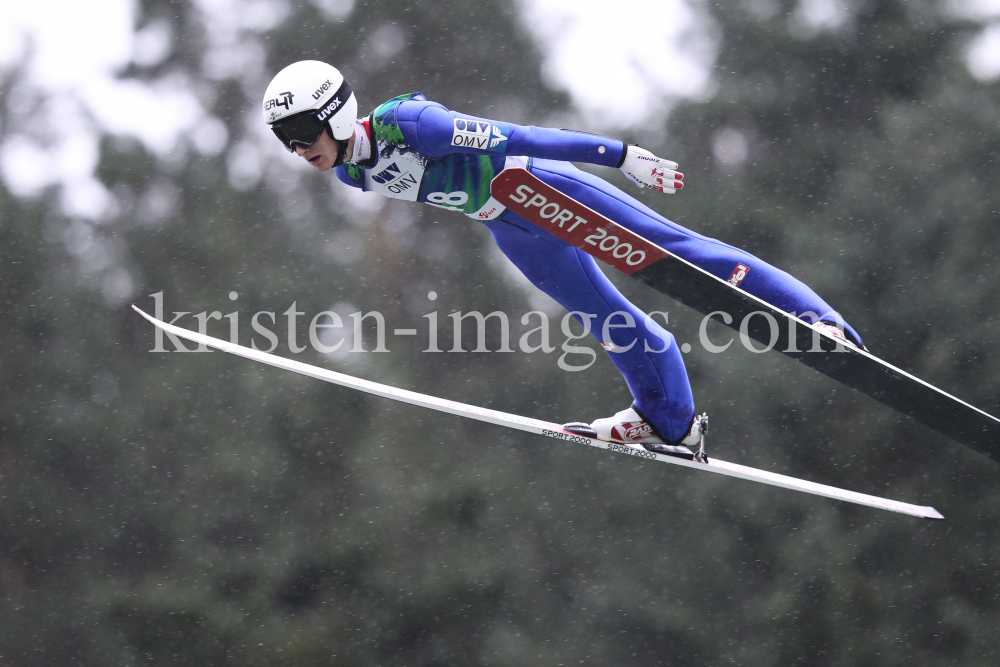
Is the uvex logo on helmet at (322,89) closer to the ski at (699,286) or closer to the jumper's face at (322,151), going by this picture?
the jumper's face at (322,151)

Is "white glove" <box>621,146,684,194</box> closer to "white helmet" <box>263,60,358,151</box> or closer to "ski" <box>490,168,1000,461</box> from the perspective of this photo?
"ski" <box>490,168,1000,461</box>

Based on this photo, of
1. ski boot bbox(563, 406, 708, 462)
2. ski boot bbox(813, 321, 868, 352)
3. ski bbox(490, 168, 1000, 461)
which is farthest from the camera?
ski boot bbox(563, 406, 708, 462)

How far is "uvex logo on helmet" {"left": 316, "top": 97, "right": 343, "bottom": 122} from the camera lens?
255 centimetres

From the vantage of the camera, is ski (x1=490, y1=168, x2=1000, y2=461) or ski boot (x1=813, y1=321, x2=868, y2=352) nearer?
ski (x1=490, y1=168, x2=1000, y2=461)

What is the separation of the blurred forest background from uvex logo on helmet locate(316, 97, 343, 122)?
4577 mm

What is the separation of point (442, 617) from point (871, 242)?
153 inches

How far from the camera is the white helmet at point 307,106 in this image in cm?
254

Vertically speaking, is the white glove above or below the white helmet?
above

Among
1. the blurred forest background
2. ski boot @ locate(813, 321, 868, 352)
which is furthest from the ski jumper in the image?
the blurred forest background

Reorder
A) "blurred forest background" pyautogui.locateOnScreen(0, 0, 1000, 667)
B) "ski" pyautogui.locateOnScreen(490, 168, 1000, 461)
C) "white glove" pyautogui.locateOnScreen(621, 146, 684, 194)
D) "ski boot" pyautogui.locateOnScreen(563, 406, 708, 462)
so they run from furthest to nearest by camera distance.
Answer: "blurred forest background" pyautogui.locateOnScreen(0, 0, 1000, 667)
"ski boot" pyautogui.locateOnScreen(563, 406, 708, 462)
"ski" pyautogui.locateOnScreen(490, 168, 1000, 461)
"white glove" pyautogui.locateOnScreen(621, 146, 684, 194)

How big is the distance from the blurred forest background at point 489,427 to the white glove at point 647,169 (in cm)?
447

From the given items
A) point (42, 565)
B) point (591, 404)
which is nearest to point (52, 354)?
point (42, 565)

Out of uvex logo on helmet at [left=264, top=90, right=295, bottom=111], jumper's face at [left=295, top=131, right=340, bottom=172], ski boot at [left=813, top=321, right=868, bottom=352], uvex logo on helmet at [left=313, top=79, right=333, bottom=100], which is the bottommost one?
jumper's face at [left=295, top=131, right=340, bottom=172]

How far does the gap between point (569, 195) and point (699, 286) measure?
0.42 metres
